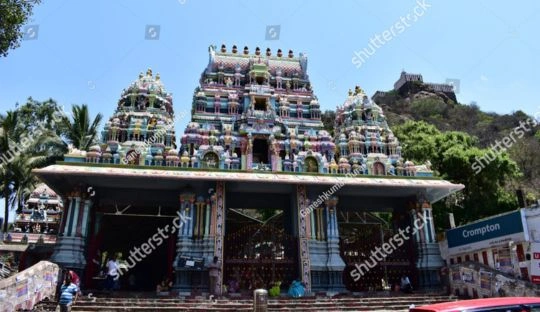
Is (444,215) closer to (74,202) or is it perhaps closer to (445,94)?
(74,202)

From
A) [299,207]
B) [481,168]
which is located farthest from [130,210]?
[481,168]

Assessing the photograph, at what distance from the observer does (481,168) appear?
75.5ft

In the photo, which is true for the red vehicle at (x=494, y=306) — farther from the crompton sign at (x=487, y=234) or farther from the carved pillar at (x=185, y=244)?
the carved pillar at (x=185, y=244)

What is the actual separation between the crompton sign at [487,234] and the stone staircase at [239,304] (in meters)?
3.16

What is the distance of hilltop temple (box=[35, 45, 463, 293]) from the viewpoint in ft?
50.7

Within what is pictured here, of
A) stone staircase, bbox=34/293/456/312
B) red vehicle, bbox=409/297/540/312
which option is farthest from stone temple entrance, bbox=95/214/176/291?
red vehicle, bbox=409/297/540/312

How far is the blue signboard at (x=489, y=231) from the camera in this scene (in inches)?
549

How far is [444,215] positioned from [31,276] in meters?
20.3

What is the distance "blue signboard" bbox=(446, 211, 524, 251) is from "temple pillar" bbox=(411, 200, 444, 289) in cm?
114

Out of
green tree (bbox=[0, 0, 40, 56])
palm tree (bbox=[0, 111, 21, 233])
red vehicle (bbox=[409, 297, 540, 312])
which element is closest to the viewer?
red vehicle (bbox=[409, 297, 540, 312])

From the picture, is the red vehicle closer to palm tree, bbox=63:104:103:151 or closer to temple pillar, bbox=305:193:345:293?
temple pillar, bbox=305:193:345:293

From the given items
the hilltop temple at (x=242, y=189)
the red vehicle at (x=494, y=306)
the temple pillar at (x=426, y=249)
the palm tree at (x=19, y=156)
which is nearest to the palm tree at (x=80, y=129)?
the palm tree at (x=19, y=156)

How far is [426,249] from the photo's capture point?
16500mm

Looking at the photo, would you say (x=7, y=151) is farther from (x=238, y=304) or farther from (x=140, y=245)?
(x=238, y=304)
